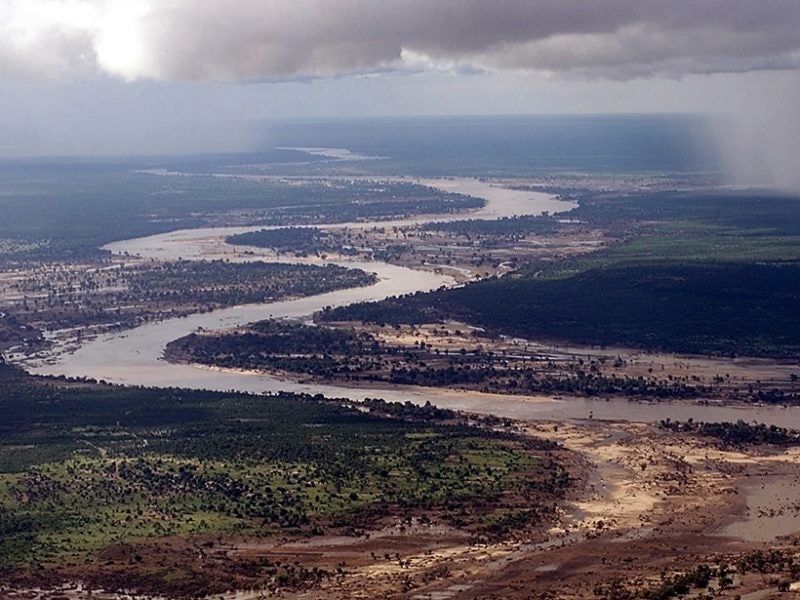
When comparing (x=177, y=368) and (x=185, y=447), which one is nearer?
(x=185, y=447)

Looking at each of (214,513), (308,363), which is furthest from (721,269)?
(214,513)

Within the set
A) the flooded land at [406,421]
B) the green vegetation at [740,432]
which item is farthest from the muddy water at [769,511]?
the green vegetation at [740,432]

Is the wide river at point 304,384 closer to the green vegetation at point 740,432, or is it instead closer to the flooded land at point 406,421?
the flooded land at point 406,421

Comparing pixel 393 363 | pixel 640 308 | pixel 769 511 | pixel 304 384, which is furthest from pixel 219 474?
pixel 640 308

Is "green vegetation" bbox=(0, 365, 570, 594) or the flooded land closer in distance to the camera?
the flooded land

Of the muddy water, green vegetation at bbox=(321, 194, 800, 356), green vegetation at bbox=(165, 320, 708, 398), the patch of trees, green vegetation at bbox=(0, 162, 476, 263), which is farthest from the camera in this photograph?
green vegetation at bbox=(0, 162, 476, 263)

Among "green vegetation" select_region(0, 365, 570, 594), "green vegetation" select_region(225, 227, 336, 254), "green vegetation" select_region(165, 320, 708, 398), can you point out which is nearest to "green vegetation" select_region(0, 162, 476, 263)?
"green vegetation" select_region(225, 227, 336, 254)

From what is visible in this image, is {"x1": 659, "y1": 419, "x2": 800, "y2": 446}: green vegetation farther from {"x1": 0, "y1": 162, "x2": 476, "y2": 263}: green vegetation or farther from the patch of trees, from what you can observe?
{"x1": 0, "y1": 162, "x2": 476, "y2": 263}: green vegetation

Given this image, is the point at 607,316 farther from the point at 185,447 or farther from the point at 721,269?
the point at 185,447

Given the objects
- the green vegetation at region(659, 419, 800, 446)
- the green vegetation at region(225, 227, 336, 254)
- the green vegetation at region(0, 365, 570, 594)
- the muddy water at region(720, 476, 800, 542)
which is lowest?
the muddy water at region(720, 476, 800, 542)
